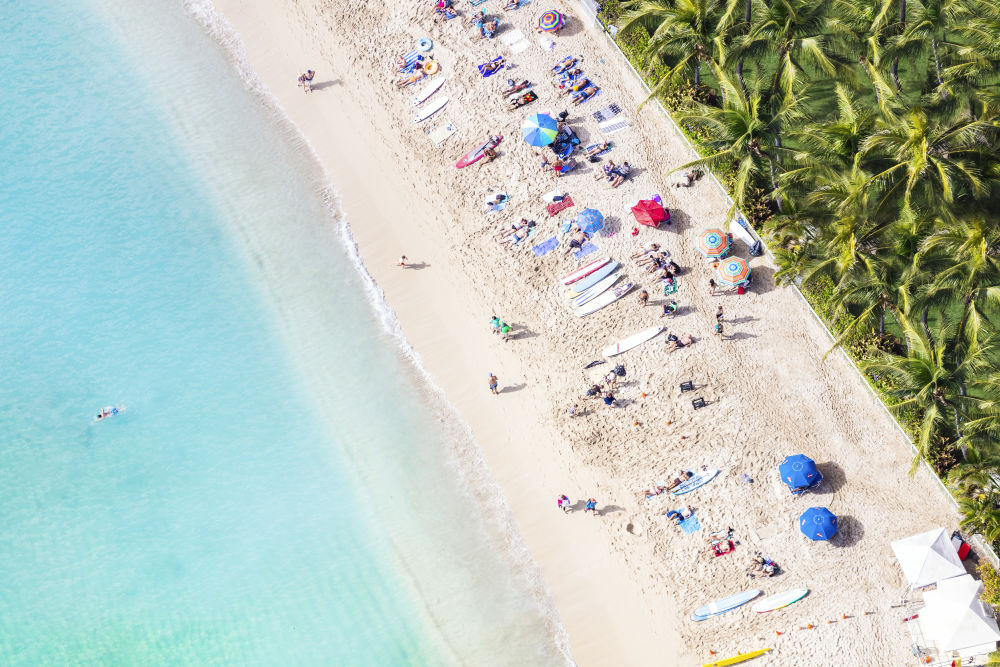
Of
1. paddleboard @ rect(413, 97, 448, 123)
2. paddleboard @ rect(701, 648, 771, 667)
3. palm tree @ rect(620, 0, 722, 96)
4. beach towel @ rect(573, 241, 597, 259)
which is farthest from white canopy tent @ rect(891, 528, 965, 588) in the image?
paddleboard @ rect(413, 97, 448, 123)

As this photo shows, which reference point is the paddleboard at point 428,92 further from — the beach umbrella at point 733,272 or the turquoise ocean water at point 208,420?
the beach umbrella at point 733,272

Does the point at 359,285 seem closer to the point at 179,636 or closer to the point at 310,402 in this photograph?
the point at 310,402

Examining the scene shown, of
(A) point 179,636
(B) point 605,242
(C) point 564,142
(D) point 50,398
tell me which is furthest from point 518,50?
(A) point 179,636

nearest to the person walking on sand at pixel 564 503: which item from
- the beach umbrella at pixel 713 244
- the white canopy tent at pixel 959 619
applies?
the beach umbrella at pixel 713 244

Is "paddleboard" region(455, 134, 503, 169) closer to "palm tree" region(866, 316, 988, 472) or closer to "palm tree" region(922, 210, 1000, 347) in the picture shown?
"palm tree" region(922, 210, 1000, 347)

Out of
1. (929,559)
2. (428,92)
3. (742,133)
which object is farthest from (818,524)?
(428,92)
